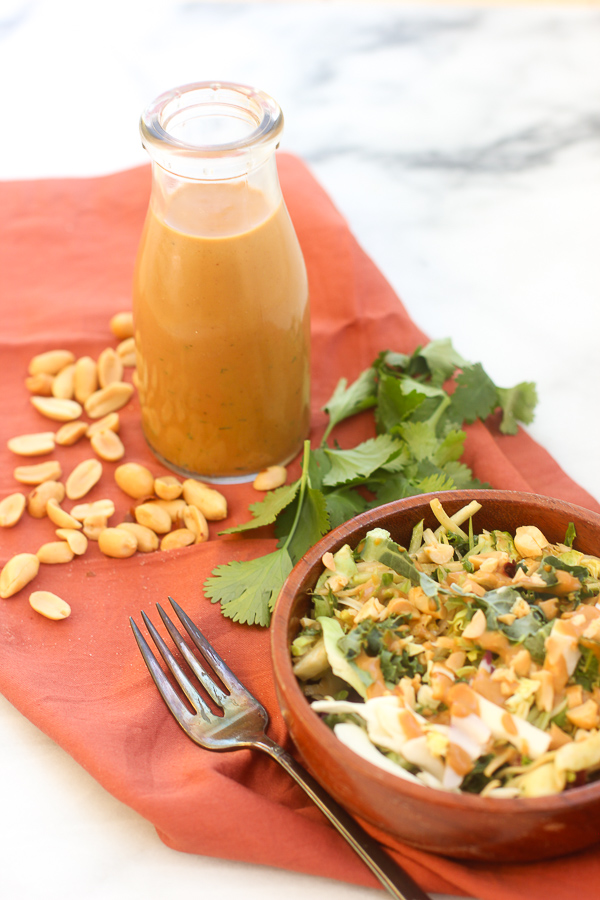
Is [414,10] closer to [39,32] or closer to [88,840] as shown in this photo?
[39,32]

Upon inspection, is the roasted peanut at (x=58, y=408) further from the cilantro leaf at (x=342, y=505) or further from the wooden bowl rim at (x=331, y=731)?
the wooden bowl rim at (x=331, y=731)

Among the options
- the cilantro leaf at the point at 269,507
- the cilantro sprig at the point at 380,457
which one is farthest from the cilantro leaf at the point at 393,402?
the cilantro leaf at the point at 269,507

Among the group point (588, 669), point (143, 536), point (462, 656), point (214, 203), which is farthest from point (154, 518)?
point (588, 669)

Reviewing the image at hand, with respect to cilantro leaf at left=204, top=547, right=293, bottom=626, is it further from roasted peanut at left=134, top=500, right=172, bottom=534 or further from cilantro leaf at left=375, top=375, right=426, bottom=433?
cilantro leaf at left=375, top=375, right=426, bottom=433

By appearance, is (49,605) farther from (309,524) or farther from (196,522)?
(309,524)

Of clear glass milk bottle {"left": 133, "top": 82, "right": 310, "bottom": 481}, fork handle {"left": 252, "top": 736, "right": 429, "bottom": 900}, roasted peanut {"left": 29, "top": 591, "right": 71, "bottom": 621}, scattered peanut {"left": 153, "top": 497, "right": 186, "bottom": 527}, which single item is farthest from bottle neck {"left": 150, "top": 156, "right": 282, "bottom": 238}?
fork handle {"left": 252, "top": 736, "right": 429, "bottom": 900}
